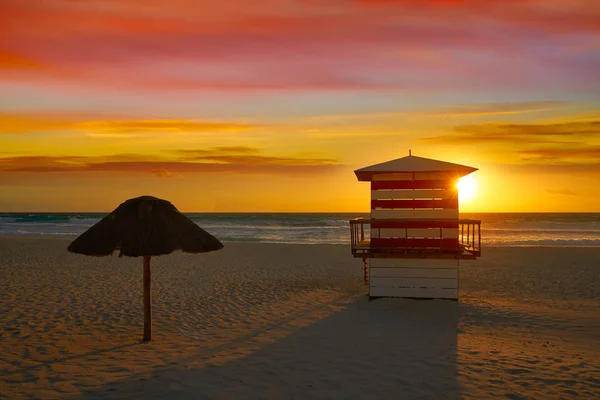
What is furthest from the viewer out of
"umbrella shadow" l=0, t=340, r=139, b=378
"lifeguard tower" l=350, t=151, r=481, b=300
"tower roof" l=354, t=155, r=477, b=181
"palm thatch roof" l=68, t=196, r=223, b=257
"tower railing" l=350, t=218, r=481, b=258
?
"lifeguard tower" l=350, t=151, r=481, b=300

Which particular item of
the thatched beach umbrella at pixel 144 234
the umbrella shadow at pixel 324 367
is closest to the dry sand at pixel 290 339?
the umbrella shadow at pixel 324 367

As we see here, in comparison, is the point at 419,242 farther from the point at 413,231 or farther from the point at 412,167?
the point at 412,167

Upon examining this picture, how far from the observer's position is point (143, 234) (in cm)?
970

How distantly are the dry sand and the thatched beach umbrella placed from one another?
193 cm

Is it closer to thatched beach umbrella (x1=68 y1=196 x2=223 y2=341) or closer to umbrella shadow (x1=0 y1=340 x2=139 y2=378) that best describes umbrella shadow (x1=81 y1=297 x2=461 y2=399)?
umbrella shadow (x1=0 y1=340 x2=139 y2=378)

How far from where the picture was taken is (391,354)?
9.64m

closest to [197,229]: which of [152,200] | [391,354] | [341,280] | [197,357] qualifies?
[152,200]

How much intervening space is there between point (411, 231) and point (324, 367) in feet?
22.0

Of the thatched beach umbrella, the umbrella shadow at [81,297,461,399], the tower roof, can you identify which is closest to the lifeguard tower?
the tower roof

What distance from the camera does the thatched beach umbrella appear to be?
9633mm

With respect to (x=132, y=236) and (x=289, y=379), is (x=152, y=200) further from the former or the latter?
A: (x=289, y=379)

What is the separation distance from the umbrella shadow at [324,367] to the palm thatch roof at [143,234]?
2.09 m

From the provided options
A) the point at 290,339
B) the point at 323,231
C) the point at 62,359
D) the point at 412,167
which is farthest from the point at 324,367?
the point at 323,231

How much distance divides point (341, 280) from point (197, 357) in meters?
10.6
